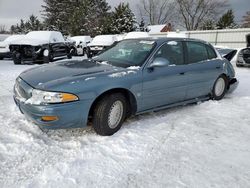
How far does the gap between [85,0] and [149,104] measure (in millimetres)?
39966

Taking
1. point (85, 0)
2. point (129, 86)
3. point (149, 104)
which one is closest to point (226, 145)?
point (149, 104)

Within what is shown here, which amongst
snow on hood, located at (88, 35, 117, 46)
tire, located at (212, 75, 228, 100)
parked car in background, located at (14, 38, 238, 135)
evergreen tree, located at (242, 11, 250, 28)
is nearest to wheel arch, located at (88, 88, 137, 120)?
parked car in background, located at (14, 38, 238, 135)

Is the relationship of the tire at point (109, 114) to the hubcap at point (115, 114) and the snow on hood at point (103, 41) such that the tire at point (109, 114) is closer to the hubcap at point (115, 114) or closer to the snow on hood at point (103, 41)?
the hubcap at point (115, 114)

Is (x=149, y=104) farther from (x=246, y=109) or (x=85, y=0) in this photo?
(x=85, y=0)

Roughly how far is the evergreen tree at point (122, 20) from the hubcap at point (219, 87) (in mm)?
31144

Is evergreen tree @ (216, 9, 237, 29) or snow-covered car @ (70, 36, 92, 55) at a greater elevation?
evergreen tree @ (216, 9, 237, 29)

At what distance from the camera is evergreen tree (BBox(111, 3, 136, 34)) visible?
35812mm

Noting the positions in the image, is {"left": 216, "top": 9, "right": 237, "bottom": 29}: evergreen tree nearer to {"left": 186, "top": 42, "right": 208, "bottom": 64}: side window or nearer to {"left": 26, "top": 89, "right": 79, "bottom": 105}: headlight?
{"left": 186, "top": 42, "right": 208, "bottom": 64}: side window

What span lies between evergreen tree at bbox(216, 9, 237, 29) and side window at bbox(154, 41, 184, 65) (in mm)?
41385

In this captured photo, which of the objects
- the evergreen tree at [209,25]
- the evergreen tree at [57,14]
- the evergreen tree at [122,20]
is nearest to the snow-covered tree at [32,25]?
the evergreen tree at [57,14]

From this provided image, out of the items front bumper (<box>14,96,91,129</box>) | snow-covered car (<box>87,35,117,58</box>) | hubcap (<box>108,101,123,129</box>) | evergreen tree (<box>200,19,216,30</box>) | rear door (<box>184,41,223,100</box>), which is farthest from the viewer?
evergreen tree (<box>200,19,216,30</box>)

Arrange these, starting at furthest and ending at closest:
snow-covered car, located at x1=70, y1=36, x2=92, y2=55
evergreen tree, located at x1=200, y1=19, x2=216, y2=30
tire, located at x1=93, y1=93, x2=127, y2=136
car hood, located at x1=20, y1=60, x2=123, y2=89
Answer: evergreen tree, located at x1=200, y1=19, x2=216, y2=30 → snow-covered car, located at x1=70, y1=36, x2=92, y2=55 → tire, located at x1=93, y1=93, x2=127, y2=136 → car hood, located at x1=20, y1=60, x2=123, y2=89

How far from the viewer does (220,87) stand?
577 centimetres

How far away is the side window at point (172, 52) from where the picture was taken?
441 cm
